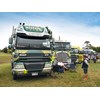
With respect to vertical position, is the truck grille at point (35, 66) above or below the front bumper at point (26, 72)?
above

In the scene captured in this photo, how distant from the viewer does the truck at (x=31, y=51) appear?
11117 mm

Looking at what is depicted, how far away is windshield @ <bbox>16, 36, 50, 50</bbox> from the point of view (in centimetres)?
1125

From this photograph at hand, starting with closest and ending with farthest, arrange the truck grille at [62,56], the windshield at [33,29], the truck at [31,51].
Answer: the truck at [31,51]
the windshield at [33,29]
the truck grille at [62,56]

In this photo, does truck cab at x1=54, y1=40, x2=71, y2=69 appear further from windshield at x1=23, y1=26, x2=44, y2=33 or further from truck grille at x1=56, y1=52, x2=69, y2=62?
windshield at x1=23, y1=26, x2=44, y2=33

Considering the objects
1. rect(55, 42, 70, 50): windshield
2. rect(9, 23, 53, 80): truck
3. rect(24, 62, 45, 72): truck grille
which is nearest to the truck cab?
rect(55, 42, 70, 50): windshield

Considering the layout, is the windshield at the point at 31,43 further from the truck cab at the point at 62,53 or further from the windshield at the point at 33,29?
the truck cab at the point at 62,53

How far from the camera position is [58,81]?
11734mm

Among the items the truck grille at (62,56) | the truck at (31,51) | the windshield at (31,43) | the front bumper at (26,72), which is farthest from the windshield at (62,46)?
the front bumper at (26,72)

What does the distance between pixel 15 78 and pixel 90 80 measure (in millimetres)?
3868

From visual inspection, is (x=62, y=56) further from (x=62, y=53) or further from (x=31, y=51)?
(x=31, y=51)

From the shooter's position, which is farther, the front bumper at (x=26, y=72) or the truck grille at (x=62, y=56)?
the truck grille at (x=62, y=56)
